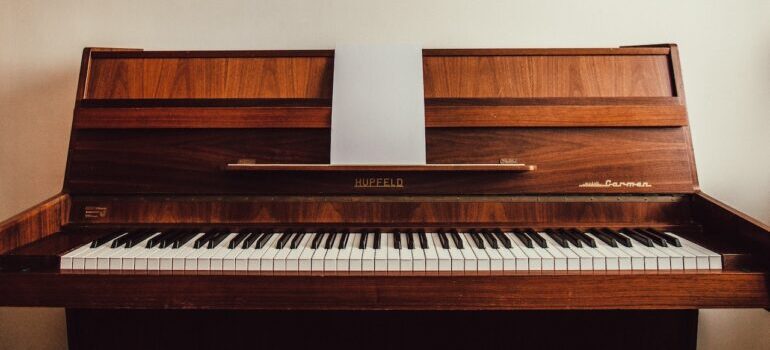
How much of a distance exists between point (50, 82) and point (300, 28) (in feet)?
4.16

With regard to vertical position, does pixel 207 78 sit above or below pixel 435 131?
above

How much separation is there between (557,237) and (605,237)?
0.15m

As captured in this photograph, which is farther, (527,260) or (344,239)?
(344,239)

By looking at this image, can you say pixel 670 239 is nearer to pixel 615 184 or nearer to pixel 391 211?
pixel 615 184

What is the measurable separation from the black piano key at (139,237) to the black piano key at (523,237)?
1.21m

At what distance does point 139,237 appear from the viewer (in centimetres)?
143

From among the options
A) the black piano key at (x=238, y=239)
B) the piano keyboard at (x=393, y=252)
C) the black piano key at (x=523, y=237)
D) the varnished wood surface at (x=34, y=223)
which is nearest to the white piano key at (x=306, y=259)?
the piano keyboard at (x=393, y=252)

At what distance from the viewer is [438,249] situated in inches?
52.5

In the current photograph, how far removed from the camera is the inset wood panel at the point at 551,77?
5.38 ft

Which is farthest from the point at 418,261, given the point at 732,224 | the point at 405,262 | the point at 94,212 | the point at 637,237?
the point at 94,212

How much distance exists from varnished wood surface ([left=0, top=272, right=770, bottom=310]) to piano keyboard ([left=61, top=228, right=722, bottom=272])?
0.04 metres

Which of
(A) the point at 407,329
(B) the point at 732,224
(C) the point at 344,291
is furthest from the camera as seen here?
(A) the point at 407,329

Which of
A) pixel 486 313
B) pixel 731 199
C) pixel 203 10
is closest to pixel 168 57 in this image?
pixel 203 10

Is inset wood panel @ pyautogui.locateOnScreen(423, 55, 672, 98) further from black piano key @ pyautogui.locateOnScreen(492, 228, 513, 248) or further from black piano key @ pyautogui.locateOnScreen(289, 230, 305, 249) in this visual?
black piano key @ pyautogui.locateOnScreen(289, 230, 305, 249)
